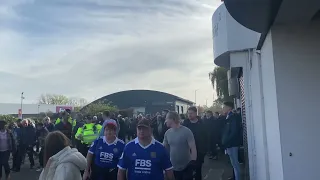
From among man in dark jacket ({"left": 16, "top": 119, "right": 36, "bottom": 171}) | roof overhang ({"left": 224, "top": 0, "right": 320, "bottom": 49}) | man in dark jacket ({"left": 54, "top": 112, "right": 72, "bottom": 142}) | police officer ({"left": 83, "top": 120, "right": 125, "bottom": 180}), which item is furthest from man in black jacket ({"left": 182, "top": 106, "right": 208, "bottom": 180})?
man in dark jacket ({"left": 16, "top": 119, "right": 36, "bottom": 171})

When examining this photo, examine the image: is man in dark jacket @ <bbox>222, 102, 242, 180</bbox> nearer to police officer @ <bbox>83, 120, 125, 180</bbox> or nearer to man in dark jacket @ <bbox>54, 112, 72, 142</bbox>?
police officer @ <bbox>83, 120, 125, 180</bbox>

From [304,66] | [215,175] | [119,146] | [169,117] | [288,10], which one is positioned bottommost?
[215,175]

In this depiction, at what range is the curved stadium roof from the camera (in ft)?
231

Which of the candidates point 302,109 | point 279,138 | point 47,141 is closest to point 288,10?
point 302,109

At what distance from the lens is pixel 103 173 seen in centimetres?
586

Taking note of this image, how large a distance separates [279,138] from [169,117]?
2087mm

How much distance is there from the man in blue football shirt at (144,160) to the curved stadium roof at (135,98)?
65.1 m

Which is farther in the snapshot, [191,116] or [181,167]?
[191,116]

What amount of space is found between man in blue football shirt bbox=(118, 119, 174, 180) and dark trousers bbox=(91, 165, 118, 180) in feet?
3.56

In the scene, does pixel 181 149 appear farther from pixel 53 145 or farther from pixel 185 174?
pixel 53 145

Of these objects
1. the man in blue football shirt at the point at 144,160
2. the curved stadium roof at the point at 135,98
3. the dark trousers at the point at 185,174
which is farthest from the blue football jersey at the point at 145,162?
the curved stadium roof at the point at 135,98

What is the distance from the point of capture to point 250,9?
4133 mm

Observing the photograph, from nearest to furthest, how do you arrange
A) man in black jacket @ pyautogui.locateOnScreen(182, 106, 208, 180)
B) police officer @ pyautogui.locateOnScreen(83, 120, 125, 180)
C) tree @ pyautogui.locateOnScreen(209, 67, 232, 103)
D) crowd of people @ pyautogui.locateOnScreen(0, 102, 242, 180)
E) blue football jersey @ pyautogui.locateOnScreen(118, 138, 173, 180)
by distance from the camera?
crowd of people @ pyautogui.locateOnScreen(0, 102, 242, 180)
blue football jersey @ pyautogui.locateOnScreen(118, 138, 173, 180)
police officer @ pyautogui.locateOnScreen(83, 120, 125, 180)
man in black jacket @ pyautogui.locateOnScreen(182, 106, 208, 180)
tree @ pyautogui.locateOnScreen(209, 67, 232, 103)

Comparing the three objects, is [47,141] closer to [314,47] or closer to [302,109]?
[302,109]
